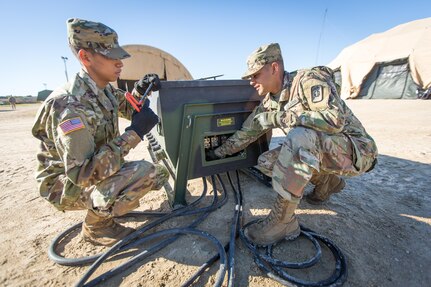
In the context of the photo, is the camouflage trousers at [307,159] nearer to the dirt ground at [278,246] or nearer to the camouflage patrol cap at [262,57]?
the dirt ground at [278,246]

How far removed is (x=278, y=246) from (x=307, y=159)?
691mm

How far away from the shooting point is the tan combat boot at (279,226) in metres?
1.79

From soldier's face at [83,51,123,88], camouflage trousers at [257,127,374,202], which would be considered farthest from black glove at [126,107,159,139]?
camouflage trousers at [257,127,374,202]

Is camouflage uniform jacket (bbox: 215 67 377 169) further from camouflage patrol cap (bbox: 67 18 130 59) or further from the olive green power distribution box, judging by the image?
camouflage patrol cap (bbox: 67 18 130 59)

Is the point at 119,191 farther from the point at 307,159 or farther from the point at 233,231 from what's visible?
the point at 307,159

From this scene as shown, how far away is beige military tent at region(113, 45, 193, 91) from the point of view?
26.9ft

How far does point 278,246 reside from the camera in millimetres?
1819

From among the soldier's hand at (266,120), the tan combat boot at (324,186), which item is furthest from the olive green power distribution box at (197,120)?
the tan combat boot at (324,186)

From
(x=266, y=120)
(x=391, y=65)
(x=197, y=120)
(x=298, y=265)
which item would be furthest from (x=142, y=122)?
(x=391, y=65)

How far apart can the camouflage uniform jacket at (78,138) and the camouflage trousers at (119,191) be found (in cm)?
7

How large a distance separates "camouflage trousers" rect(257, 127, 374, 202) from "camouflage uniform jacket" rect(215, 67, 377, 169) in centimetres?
6

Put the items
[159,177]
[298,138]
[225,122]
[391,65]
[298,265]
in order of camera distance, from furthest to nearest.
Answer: [391,65] → [225,122] → [159,177] → [298,138] → [298,265]

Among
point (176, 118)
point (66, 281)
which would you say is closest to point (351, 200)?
point (176, 118)

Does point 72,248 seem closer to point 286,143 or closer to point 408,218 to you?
point 286,143
